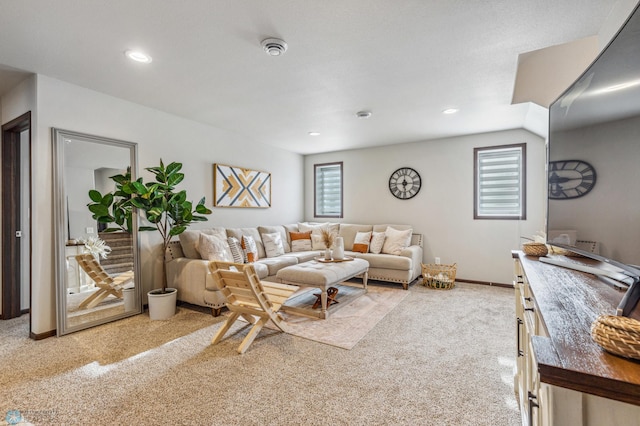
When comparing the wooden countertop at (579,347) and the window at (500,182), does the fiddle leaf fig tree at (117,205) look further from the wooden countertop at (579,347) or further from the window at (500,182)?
the window at (500,182)

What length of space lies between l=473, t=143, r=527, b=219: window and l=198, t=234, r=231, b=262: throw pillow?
13.1 ft

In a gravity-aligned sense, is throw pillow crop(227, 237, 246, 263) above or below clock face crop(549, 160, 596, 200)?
below

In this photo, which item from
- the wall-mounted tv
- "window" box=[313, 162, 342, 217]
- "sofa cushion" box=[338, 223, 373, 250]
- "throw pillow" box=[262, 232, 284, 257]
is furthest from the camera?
"window" box=[313, 162, 342, 217]

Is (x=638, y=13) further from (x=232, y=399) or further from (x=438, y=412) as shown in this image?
(x=232, y=399)

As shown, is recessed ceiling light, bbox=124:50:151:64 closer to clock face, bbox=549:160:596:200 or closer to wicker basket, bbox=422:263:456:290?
clock face, bbox=549:160:596:200

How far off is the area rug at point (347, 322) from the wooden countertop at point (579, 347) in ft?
6.46

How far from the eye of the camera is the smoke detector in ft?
7.29

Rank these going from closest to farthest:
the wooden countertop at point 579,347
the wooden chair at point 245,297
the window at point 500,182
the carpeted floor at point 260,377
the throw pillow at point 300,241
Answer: the wooden countertop at point 579,347 < the carpeted floor at point 260,377 < the wooden chair at point 245,297 < the window at point 500,182 < the throw pillow at point 300,241

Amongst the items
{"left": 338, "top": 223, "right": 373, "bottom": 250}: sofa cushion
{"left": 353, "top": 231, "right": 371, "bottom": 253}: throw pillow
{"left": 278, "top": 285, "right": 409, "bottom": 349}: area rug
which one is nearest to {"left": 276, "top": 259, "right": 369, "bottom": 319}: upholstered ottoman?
{"left": 278, "top": 285, "right": 409, "bottom": 349}: area rug

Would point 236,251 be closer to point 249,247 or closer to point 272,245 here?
point 249,247

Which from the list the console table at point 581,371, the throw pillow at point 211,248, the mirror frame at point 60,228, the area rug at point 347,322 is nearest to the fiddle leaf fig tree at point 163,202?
the throw pillow at point 211,248

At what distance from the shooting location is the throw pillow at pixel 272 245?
190 inches

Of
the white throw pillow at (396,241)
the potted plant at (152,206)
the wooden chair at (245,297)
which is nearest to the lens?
the wooden chair at (245,297)

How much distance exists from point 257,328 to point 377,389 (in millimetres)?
1178
